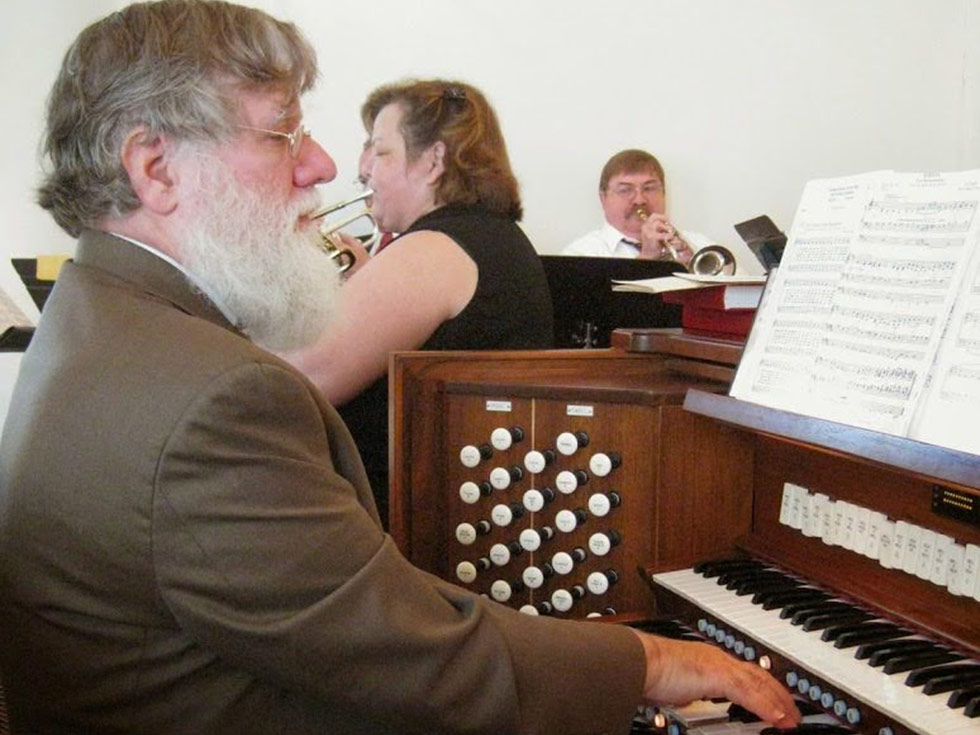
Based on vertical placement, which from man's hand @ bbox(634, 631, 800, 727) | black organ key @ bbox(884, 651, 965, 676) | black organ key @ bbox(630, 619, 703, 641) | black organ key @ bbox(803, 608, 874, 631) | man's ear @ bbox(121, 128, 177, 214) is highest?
man's ear @ bbox(121, 128, 177, 214)

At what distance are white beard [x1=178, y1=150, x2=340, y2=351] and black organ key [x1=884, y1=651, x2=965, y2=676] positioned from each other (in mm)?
849

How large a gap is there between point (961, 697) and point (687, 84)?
3881 millimetres

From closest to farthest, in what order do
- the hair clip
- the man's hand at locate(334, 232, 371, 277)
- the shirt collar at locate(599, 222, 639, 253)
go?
the hair clip, the man's hand at locate(334, 232, 371, 277), the shirt collar at locate(599, 222, 639, 253)

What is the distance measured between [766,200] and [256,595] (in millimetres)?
4251

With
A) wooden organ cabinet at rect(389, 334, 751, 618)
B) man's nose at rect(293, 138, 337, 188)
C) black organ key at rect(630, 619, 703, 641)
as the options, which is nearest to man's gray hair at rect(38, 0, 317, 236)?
man's nose at rect(293, 138, 337, 188)

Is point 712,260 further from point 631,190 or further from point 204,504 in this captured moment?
point 631,190

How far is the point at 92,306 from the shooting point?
1197mm

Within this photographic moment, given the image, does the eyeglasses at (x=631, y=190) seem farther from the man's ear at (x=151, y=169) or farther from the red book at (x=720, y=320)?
the man's ear at (x=151, y=169)

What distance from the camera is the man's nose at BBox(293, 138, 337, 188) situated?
144cm

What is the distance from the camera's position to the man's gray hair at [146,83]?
130 centimetres

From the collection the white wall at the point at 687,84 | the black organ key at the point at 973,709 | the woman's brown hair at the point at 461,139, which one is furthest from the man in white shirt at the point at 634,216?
the black organ key at the point at 973,709

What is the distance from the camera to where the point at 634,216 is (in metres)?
4.56

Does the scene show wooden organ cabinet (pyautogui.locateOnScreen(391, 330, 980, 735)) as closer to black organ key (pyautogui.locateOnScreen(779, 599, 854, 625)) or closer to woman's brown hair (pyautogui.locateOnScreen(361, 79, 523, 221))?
black organ key (pyautogui.locateOnScreen(779, 599, 854, 625))

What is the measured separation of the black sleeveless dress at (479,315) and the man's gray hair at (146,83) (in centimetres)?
90
